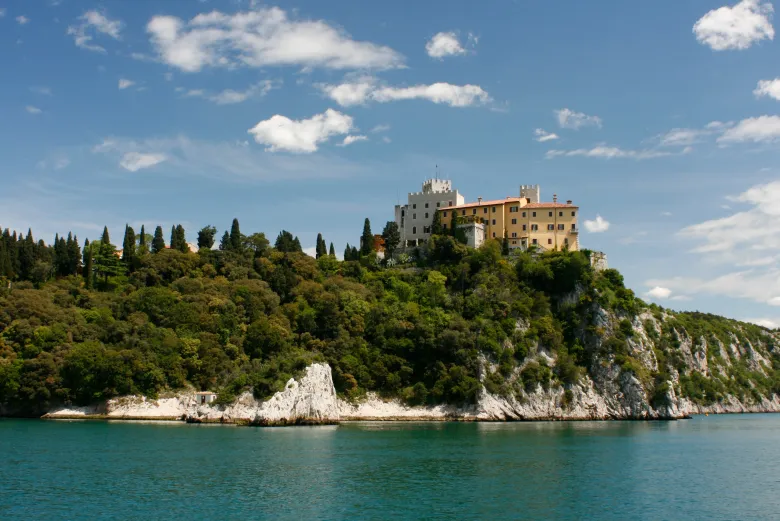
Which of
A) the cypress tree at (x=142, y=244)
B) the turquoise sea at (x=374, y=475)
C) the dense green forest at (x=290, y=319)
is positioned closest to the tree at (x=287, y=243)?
the dense green forest at (x=290, y=319)

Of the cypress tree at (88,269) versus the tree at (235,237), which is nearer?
the cypress tree at (88,269)

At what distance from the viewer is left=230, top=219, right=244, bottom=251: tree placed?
90.3 meters

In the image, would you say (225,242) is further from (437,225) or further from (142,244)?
(437,225)

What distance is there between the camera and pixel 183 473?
35.9 m

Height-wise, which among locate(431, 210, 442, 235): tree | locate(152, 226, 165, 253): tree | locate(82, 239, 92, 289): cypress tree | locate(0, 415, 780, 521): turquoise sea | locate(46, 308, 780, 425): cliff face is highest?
locate(431, 210, 442, 235): tree

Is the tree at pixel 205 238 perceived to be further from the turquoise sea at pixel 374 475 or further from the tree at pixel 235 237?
the turquoise sea at pixel 374 475

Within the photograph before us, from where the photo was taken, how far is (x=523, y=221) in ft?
295

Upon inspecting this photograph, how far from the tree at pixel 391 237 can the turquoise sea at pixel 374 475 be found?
40401 millimetres

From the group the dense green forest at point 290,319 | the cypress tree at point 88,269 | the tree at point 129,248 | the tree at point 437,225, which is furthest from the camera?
the tree at point 437,225

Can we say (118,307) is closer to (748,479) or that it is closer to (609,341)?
(609,341)

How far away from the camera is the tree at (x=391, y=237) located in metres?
94.4

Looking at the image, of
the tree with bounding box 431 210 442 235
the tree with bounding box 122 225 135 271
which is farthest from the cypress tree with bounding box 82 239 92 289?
the tree with bounding box 431 210 442 235

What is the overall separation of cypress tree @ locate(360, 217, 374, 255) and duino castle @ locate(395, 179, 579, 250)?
14.9ft

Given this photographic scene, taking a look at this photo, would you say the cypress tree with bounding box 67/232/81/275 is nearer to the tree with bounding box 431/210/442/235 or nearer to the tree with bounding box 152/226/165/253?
the tree with bounding box 152/226/165/253
